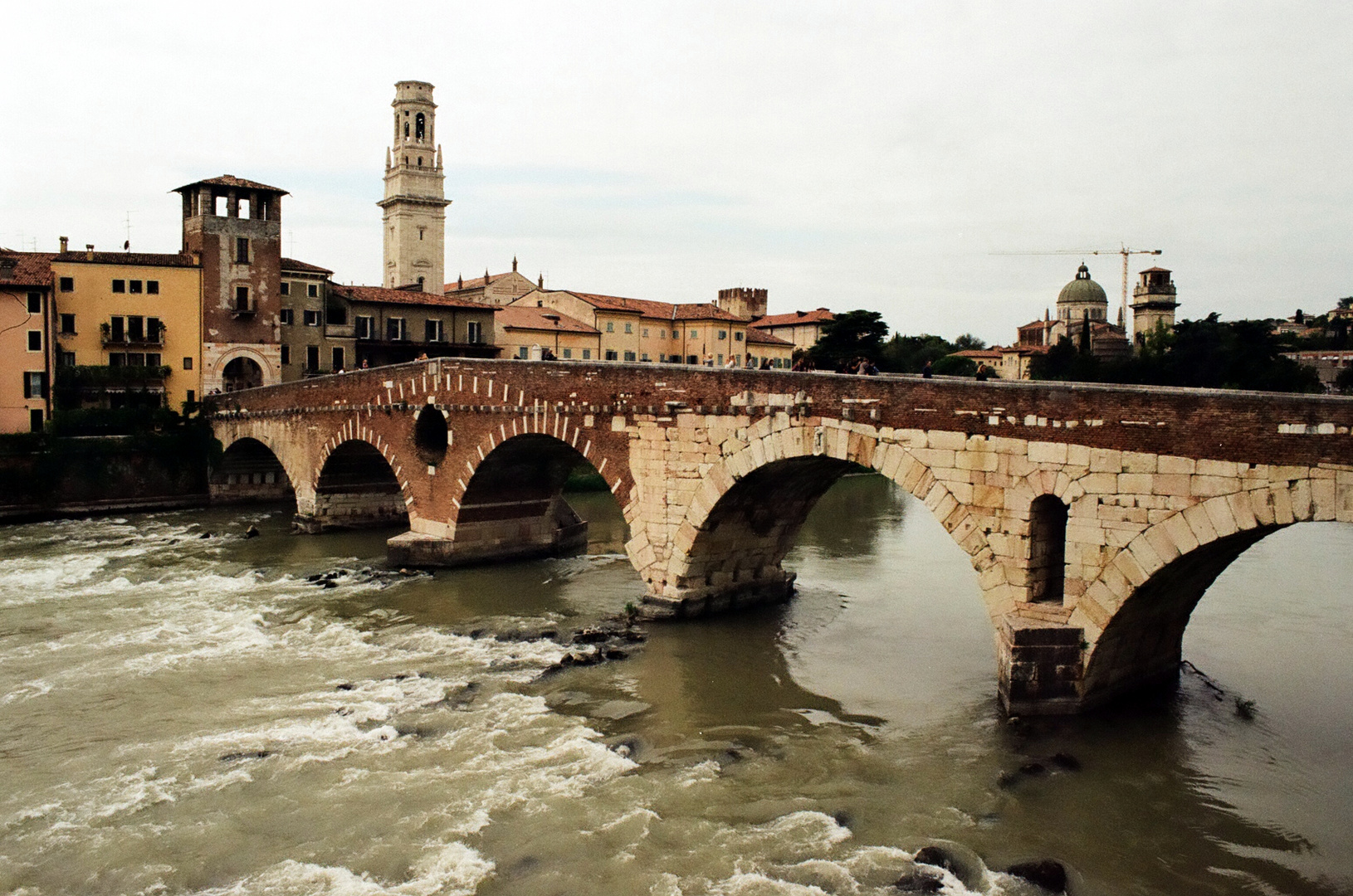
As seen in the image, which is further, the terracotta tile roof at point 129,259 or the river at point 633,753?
the terracotta tile roof at point 129,259

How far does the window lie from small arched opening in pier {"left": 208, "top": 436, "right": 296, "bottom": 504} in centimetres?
577

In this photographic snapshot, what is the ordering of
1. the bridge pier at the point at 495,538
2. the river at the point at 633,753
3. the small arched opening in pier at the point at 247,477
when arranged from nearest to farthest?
1. the river at the point at 633,753
2. the bridge pier at the point at 495,538
3. the small arched opening in pier at the point at 247,477

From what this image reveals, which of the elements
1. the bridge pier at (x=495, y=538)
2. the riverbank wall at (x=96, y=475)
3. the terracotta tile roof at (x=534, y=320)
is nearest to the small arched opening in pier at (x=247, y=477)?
the riverbank wall at (x=96, y=475)

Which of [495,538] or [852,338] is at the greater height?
[852,338]

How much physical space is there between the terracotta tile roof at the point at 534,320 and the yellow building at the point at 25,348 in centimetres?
1681

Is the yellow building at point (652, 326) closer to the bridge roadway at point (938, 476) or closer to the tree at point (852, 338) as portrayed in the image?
the tree at point (852, 338)

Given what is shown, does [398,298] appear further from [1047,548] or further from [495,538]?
[1047,548]

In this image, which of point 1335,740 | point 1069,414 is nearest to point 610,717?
point 1069,414

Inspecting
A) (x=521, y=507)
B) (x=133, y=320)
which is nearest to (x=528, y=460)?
(x=521, y=507)

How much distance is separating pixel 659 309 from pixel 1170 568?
4499 cm

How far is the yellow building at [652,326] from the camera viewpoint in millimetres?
51906

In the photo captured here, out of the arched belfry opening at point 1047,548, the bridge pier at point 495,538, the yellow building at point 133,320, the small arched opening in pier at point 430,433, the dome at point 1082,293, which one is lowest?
the bridge pier at point 495,538

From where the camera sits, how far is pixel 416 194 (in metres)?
59.4

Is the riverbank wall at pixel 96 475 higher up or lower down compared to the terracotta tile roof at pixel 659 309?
lower down
